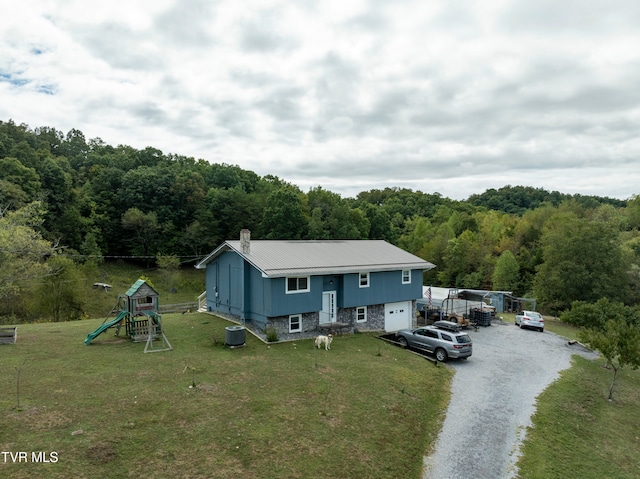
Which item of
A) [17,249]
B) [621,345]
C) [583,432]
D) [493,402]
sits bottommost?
[583,432]

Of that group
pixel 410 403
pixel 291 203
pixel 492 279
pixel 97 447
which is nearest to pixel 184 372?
pixel 97 447

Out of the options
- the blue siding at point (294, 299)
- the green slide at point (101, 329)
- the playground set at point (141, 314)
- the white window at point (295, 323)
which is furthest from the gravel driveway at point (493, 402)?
the green slide at point (101, 329)

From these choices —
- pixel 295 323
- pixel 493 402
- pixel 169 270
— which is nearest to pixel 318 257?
pixel 295 323

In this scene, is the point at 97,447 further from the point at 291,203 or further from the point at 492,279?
the point at 492,279

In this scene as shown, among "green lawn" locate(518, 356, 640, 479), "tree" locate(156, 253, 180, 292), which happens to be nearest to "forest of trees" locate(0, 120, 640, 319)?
"tree" locate(156, 253, 180, 292)

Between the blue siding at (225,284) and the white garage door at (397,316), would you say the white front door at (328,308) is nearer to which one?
the white garage door at (397,316)

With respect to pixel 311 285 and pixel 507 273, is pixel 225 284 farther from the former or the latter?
pixel 507 273
